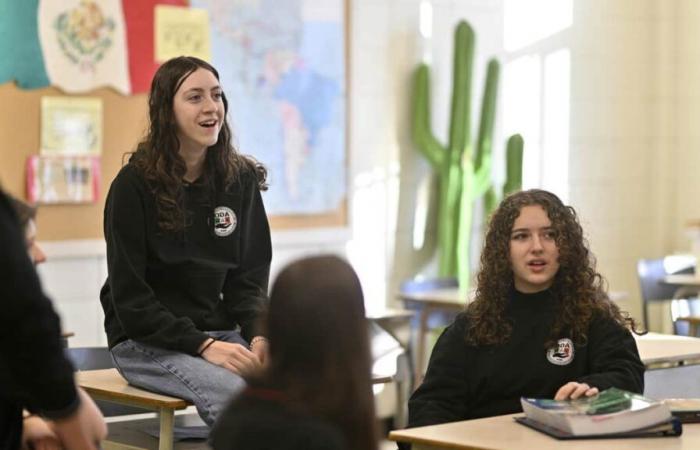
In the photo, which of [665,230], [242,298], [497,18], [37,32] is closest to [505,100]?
[497,18]

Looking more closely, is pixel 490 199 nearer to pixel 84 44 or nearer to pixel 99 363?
pixel 84 44

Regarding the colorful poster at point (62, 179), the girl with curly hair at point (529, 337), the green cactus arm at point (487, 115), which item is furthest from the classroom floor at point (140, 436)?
the green cactus arm at point (487, 115)

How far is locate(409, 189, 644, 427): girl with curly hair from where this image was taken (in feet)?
11.1

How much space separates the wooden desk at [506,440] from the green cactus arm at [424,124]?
4.40 meters

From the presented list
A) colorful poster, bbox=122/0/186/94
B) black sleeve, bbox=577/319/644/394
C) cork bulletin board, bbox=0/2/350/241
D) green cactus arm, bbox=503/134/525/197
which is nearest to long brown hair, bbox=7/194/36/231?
black sleeve, bbox=577/319/644/394

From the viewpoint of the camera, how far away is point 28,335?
6.85ft

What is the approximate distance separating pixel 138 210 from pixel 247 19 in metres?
3.02

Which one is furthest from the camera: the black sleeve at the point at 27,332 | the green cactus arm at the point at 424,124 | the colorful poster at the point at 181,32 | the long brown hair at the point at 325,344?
the green cactus arm at the point at 424,124

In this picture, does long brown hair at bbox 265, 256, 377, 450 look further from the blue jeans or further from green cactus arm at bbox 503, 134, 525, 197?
green cactus arm at bbox 503, 134, 525, 197

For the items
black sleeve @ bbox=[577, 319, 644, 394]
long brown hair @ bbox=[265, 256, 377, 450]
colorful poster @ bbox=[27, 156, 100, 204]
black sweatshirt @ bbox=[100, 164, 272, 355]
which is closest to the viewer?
long brown hair @ bbox=[265, 256, 377, 450]

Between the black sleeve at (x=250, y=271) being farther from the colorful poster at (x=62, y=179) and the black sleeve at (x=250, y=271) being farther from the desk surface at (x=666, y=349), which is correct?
the colorful poster at (x=62, y=179)

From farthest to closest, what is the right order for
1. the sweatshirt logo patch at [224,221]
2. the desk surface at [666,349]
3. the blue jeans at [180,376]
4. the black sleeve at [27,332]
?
the desk surface at [666,349] → the sweatshirt logo patch at [224,221] → the blue jeans at [180,376] → the black sleeve at [27,332]

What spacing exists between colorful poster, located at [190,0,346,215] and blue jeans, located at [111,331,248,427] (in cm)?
293

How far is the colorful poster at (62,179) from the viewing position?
5.62 m
